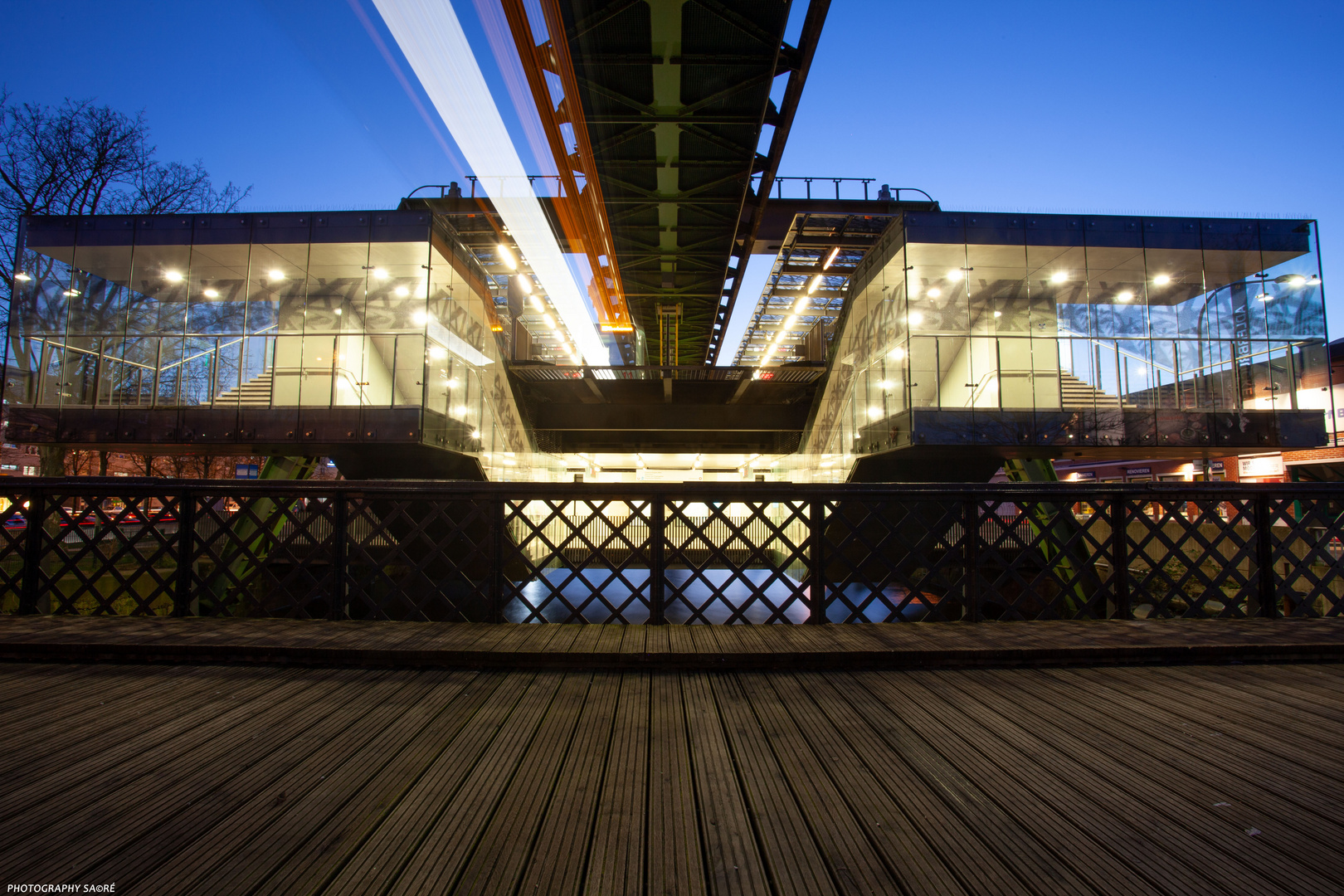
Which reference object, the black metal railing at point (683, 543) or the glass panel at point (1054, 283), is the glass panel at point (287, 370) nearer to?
the black metal railing at point (683, 543)

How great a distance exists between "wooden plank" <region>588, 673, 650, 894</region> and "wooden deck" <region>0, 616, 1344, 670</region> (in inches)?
34.6

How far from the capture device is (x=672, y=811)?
2.21 meters

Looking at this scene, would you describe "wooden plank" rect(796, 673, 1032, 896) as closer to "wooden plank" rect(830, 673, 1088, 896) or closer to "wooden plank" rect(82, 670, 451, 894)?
"wooden plank" rect(830, 673, 1088, 896)

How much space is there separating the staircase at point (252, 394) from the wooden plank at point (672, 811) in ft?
36.7

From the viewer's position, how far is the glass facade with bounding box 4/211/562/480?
35.1 ft

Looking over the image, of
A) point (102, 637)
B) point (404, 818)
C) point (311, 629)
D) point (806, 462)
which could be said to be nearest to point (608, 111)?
point (311, 629)

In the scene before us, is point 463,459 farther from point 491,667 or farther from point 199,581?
point 491,667

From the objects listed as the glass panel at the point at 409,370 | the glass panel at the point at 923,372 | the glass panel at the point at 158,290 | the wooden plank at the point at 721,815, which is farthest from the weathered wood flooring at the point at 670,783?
the glass panel at the point at 158,290

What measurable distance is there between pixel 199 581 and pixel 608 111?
24.8ft

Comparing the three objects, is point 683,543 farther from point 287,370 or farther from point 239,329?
point 239,329

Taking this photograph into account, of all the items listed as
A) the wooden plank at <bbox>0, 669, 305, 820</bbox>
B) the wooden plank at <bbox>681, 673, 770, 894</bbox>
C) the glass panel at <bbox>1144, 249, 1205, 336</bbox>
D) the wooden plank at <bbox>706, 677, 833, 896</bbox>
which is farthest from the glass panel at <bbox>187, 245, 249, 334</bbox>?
the glass panel at <bbox>1144, 249, 1205, 336</bbox>

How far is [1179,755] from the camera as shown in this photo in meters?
2.67

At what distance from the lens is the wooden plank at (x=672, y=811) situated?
1.83m

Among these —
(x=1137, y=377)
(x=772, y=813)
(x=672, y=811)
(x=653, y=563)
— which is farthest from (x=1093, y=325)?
(x=672, y=811)
